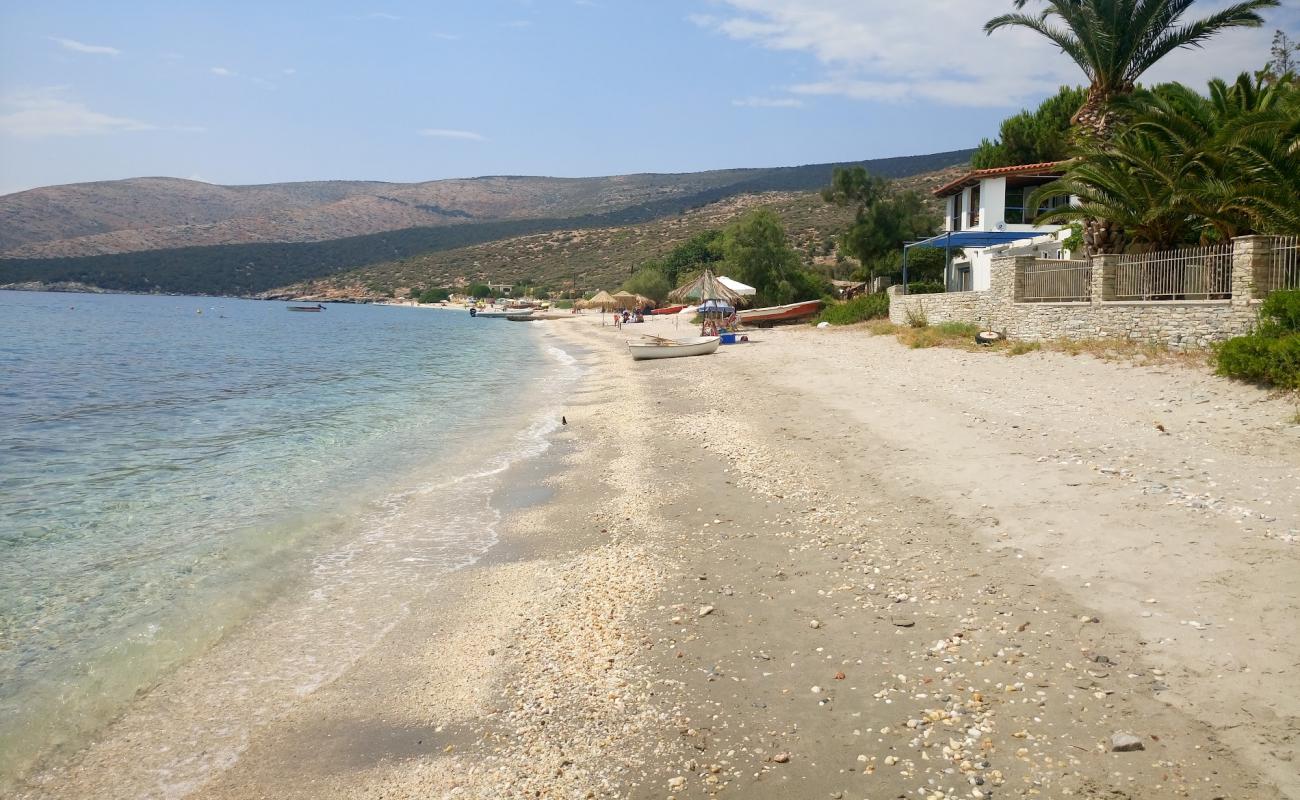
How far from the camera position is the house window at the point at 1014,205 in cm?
3066

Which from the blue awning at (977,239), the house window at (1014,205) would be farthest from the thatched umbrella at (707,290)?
the house window at (1014,205)

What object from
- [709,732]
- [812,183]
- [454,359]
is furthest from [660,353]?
[812,183]

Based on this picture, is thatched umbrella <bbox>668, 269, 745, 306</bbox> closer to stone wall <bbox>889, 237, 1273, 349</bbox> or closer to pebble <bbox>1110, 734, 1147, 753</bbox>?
stone wall <bbox>889, 237, 1273, 349</bbox>

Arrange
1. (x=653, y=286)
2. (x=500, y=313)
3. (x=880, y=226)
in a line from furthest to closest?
(x=500, y=313), (x=653, y=286), (x=880, y=226)

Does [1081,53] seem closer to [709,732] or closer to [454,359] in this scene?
[709,732]

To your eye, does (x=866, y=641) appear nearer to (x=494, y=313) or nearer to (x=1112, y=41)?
(x=1112, y=41)

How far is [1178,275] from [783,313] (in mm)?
23319

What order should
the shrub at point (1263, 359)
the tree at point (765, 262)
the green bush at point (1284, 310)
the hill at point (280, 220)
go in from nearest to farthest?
the shrub at point (1263, 359)
the green bush at point (1284, 310)
the tree at point (765, 262)
the hill at point (280, 220)

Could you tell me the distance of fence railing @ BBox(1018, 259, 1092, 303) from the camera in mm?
17625

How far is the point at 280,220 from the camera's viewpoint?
176000mm

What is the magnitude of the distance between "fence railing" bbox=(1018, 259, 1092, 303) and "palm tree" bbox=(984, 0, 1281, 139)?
11.8ft

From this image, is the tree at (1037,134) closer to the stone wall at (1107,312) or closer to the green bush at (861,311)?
the green bush at (861,311)

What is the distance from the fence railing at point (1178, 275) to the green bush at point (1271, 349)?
2087 millimetres

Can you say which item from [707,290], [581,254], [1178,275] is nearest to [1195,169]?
[1178,275]
